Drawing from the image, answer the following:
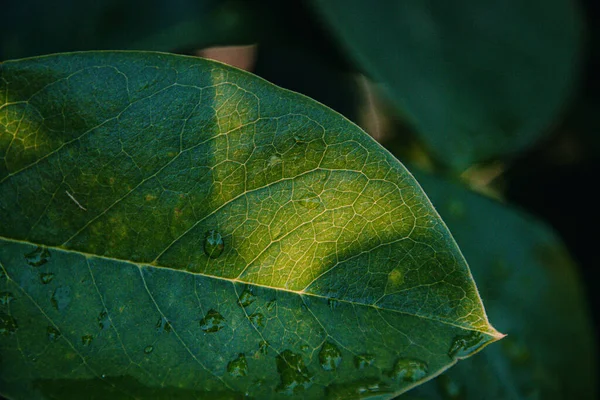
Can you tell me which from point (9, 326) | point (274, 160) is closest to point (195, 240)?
point (274, 160)

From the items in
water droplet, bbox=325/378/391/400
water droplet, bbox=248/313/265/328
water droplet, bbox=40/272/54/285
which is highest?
water droplet, bbox=40/272/54/285

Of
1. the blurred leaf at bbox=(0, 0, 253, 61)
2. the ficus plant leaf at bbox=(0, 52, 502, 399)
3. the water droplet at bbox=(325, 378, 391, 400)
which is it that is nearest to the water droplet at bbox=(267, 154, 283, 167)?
the ficus plant leaf at bbox=(0, 52, 502, 399)

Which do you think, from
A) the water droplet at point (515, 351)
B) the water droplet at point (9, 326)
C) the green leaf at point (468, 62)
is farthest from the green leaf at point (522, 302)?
the water droplet at point (9, 326)

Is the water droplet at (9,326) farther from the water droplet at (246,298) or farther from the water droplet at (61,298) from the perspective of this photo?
the water droplet at (246,298)

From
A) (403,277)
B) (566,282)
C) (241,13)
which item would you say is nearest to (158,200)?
(403,277)

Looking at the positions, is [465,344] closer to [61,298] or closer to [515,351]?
[61,298]

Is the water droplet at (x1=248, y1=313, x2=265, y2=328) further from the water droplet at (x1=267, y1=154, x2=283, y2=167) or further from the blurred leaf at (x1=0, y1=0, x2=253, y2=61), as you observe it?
the blurred leaf at (x1=0, y1=0, x2=253, y2=61)
